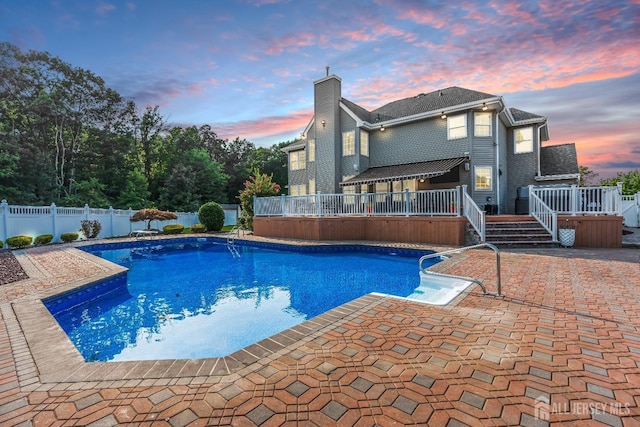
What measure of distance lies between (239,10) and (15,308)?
12.1 meters

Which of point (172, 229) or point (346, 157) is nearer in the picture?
point (346, 157)

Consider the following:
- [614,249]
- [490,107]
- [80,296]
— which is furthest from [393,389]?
[490,107]

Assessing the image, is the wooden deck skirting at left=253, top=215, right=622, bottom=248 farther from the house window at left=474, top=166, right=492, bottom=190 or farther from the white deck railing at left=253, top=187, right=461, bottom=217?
the house window at left=474, top=166, right=492, bottom=190

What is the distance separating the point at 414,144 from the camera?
59.6 feet

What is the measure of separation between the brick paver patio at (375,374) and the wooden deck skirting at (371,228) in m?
8.07

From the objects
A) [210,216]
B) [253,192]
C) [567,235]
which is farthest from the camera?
[210,216]

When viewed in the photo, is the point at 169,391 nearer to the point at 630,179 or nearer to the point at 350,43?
the point at 350,43

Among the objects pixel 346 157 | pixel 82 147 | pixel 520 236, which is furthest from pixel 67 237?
pixel 520 236

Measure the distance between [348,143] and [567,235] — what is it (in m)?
12.9

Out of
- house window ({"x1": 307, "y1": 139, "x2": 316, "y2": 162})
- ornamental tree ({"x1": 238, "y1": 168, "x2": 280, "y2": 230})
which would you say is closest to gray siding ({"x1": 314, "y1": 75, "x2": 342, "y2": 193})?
house window ({"x1": 307, "y1": 139, "x2": 316, "y2": 162})

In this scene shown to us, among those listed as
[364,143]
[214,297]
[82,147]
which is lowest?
[214,297]

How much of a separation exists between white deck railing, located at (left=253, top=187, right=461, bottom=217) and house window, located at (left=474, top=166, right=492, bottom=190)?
13.6ft

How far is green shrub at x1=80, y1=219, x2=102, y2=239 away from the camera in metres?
19.1

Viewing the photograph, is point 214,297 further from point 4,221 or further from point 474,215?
point 4,221
